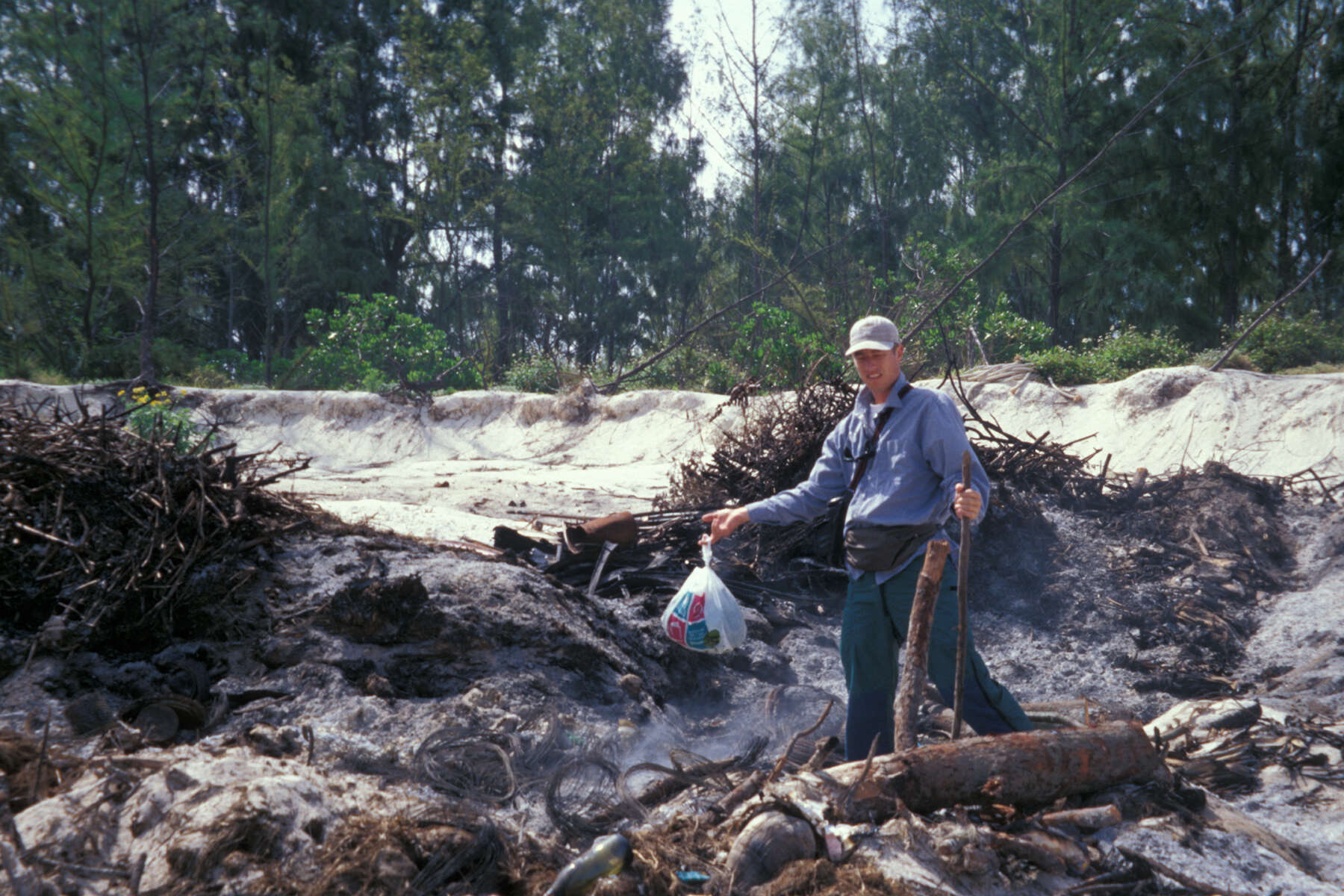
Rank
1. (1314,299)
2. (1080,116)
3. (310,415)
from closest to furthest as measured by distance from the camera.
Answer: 1. (310,415)
2. (1314,299)
3. (1080,116)

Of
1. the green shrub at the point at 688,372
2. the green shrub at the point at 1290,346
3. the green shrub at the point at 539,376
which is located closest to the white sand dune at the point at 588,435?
the green shrub at the point at 539,376

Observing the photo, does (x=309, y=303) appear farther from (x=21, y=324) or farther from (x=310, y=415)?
(x=310, y=415)

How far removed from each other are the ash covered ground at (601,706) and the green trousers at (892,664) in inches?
16.7

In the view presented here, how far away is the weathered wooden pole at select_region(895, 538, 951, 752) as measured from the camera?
268 centimetres

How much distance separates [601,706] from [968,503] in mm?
2213

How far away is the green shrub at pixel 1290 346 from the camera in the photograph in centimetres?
1295

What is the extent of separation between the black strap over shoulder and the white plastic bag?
2.30ft

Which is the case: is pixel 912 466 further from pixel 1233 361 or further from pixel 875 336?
pixel 1233 361

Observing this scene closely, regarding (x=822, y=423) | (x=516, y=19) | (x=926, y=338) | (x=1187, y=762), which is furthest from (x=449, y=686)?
(x=516, y=19)

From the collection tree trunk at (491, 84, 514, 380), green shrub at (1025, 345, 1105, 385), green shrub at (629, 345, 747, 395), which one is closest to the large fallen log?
green shrub at (1025, 345, 1105, 385)

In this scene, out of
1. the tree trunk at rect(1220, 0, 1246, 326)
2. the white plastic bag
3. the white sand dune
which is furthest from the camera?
the tree trunk at rect(1220, 0, 1246, 326)

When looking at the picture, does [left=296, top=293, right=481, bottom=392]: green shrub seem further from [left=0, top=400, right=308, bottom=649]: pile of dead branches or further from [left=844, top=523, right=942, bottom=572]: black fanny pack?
[left=844, top=523, right=942, bottom=572]: black fanny pack

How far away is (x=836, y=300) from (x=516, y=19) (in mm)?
12385

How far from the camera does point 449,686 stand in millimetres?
4090
